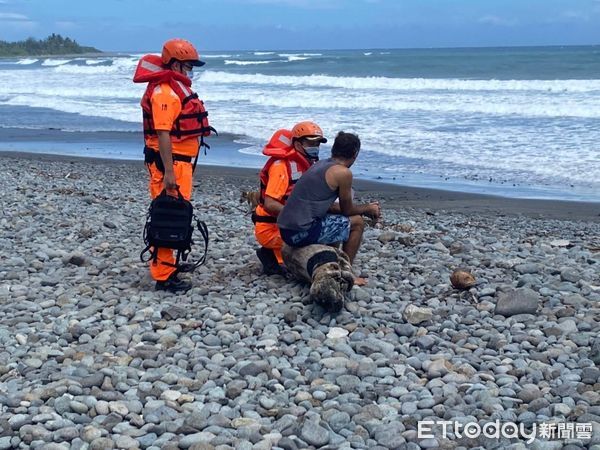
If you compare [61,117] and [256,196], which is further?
[61,117]

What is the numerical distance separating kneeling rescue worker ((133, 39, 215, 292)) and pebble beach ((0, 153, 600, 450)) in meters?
0.98

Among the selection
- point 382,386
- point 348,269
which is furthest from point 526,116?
point 382,386

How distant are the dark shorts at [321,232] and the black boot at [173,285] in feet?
2.95

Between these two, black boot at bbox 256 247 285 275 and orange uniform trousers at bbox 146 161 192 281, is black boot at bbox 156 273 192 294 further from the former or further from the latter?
black boot at bbox 256 247 285 275

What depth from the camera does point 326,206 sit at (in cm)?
650

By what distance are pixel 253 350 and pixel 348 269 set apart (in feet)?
4.00

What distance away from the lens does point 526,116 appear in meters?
24.6

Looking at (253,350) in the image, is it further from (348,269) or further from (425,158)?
(425,158)

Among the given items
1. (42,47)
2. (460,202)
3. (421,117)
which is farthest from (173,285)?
(42,47)

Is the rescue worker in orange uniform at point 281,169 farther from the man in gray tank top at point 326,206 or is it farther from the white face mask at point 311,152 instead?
the man in gray tank top at point 326,206

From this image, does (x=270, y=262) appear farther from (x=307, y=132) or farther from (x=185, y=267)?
(x=307, y=132)

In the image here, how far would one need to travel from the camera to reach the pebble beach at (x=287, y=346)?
4270 mm

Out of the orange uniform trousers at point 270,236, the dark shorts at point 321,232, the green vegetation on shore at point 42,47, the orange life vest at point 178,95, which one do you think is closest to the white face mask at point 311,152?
the dark shorts at point 321,232

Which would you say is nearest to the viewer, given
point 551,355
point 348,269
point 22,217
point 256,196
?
point 551,355
